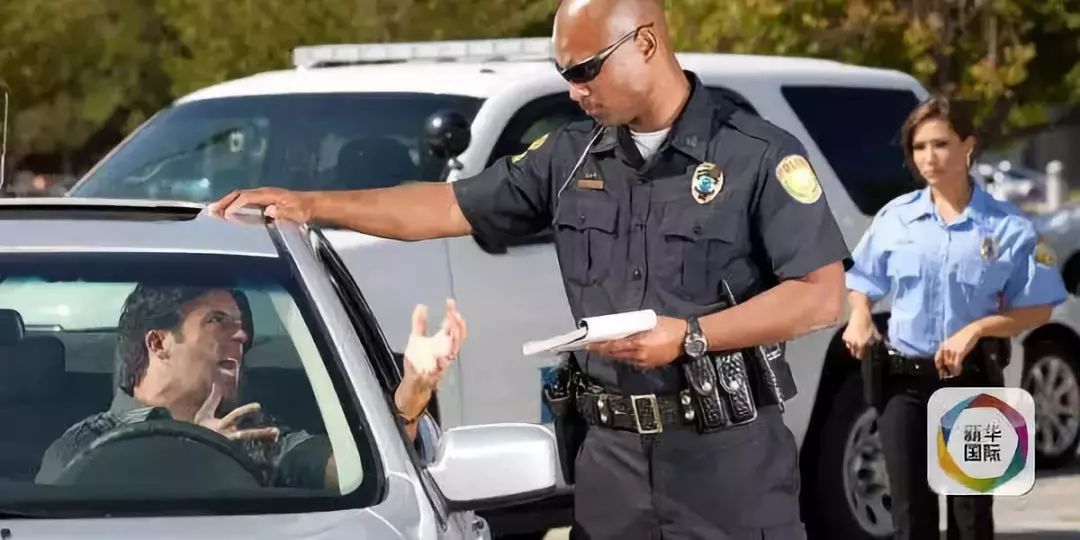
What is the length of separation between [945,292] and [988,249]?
0.17 metres

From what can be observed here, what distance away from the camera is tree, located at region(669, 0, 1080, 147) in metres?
18.7

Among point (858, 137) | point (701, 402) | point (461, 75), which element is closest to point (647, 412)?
point (701, 402)

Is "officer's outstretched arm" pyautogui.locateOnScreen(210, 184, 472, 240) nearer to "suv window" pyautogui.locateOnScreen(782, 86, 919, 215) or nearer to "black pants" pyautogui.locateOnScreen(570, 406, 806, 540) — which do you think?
"black pants" pyautogui.locateOnScreen(570, 406, 806, 540)

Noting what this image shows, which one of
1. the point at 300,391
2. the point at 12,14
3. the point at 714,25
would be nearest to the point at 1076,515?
the point at 300,391

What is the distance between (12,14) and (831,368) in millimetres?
35667

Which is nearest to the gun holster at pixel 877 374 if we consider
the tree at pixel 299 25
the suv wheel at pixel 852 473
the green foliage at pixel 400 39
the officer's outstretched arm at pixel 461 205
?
the suv wheel at pixel 852 473

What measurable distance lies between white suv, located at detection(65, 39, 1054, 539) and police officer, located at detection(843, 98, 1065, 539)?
2.68 feet

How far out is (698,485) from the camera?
4.40m

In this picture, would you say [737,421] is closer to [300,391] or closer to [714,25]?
[300,391]

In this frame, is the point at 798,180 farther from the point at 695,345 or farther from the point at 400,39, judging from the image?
the point at 400,39

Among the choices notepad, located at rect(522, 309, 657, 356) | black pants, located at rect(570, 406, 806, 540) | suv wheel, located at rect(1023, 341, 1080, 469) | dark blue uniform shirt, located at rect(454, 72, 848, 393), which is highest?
dark blue uniform shirt, located at rect(454, 72, 848, 393)

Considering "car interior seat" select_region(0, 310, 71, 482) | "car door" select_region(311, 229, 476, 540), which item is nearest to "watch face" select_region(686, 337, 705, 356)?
"car door" select_region(311, 229, 476, 540)

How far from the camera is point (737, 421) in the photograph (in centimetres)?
439

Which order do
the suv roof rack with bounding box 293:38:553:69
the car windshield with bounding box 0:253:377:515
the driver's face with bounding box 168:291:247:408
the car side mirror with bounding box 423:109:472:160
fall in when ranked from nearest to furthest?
the car windshield with bounding box 0:253:377:515, the driver's face with bounding box 168:291:247:408, the car side mirror with bounding box 423:109:472:160, the suv roof rack with bounding box 293:38:553:69
